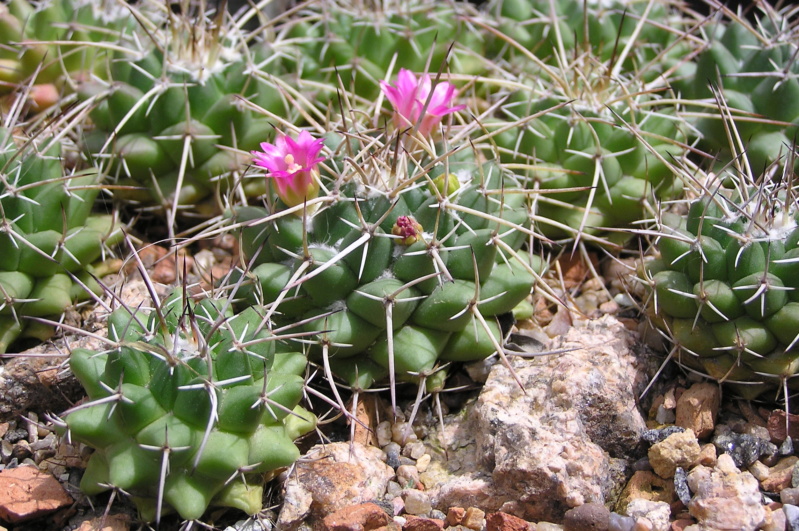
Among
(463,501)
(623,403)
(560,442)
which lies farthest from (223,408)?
(623,403)

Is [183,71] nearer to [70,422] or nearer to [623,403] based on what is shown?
[70,422]

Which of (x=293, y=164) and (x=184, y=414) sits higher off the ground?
(x=293, y=164)

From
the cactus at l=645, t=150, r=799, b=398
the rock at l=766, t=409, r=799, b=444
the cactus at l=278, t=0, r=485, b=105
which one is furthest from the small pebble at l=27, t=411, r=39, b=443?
the rock at l=766, t=409, r=799, b=444

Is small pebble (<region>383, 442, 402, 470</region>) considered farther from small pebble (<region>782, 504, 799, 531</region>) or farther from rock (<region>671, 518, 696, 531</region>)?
small pebble (<region>782, 504, 799, 531</region>)

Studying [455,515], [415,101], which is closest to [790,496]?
[455,515]

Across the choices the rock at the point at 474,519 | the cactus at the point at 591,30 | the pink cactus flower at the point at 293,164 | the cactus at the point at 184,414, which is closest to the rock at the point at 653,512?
the rock at the point at 474,519

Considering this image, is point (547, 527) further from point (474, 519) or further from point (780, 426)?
point (780, 426)
